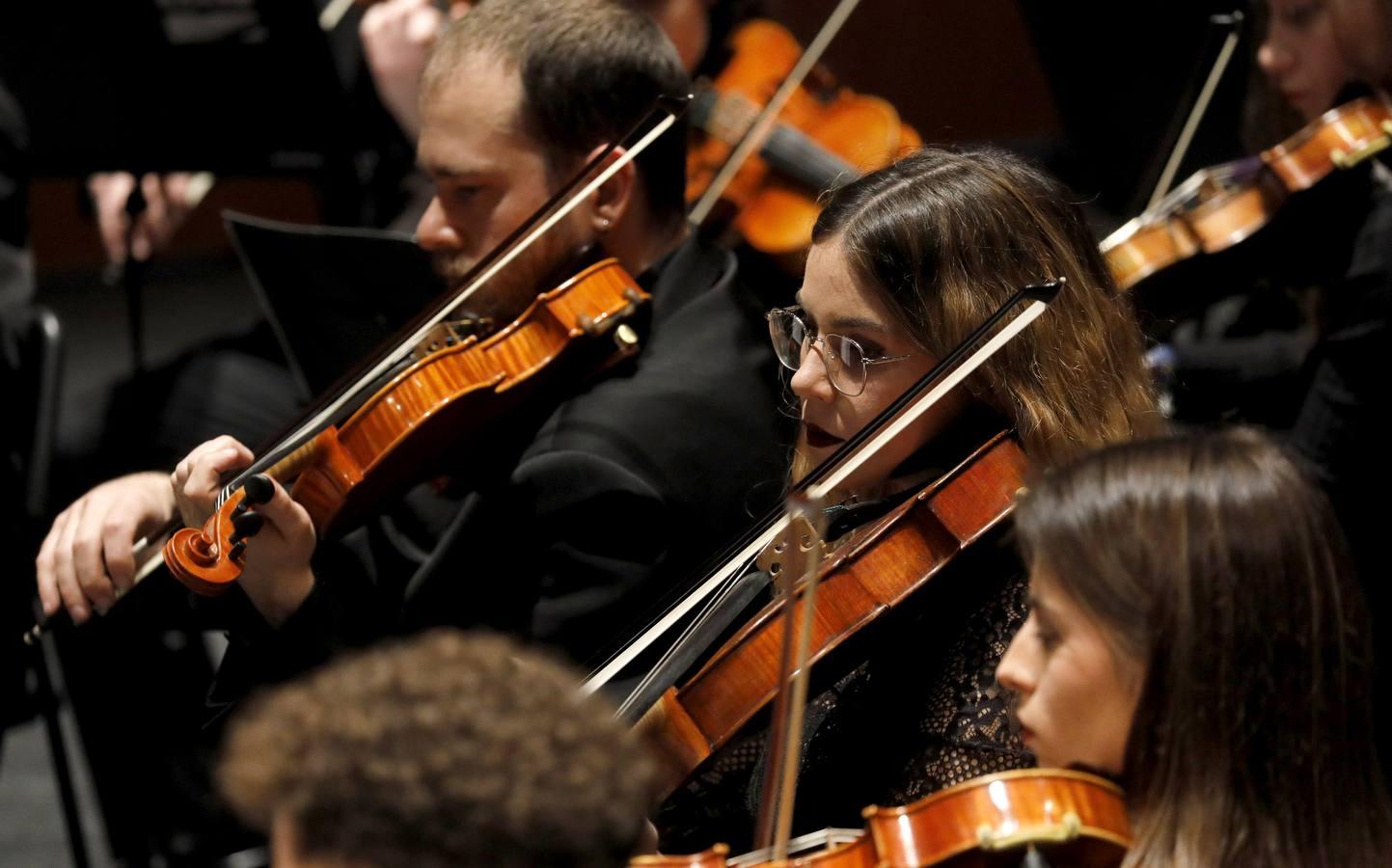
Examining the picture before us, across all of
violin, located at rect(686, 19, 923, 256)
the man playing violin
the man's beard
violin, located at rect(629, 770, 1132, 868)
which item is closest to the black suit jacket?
the man playing violin

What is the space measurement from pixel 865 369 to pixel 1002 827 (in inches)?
18.5

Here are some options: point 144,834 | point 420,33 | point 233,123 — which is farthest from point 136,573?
point 420,33

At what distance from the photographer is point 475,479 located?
1781 millimetres

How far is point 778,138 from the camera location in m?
2.61

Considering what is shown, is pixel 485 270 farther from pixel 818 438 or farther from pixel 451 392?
pixel 818 438

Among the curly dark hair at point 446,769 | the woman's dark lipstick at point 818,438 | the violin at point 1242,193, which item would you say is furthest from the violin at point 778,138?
the curly dark hair at point 446,769

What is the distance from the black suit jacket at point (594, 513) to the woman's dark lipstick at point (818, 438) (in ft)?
0.59

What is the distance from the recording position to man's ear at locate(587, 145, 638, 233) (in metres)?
1.81

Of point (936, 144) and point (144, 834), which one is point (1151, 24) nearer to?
point (936, 144)

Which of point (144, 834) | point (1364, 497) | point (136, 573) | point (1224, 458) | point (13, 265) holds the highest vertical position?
point (13, 265)

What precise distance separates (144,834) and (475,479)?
2.80 ft

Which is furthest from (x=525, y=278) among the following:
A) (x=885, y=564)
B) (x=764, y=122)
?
(x=764, y=122)

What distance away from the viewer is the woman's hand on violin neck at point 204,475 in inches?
60.2

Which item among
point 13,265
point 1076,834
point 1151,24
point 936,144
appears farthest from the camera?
point 1151,24
